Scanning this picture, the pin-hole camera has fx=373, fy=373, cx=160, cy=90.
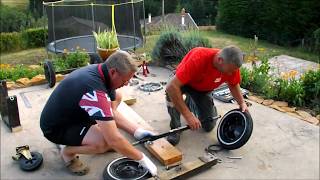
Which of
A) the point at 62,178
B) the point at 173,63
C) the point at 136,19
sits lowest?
the point at 62,178

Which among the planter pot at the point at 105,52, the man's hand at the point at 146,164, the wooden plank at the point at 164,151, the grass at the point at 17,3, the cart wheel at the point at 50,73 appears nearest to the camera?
the man's hand at the point at 146,164

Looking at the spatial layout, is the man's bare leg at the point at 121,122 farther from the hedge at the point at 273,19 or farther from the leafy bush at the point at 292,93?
the hedge at the point at 273,19

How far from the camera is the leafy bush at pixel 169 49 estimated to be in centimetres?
617

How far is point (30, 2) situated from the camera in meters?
17.5

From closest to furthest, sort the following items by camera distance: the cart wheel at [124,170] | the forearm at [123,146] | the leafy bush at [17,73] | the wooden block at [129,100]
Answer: the forearm at [123,146] < the cart wheel at [124,170] < the wooden block at [129,100] < the leafy bush at [17,73]

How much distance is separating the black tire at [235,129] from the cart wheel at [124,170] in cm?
94

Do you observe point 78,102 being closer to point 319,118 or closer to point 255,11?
point 319,118

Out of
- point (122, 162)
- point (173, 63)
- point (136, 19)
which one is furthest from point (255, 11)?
point (122, 162)

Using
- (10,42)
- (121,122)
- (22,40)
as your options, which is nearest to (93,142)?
(121,122)

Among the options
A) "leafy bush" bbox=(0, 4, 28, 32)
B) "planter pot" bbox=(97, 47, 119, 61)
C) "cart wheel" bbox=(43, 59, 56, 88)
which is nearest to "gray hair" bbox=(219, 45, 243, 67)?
"cart wheel" bbox=(43, 59, 56, 88)

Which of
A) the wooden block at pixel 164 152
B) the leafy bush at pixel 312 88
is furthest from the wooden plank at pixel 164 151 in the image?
the leafy bush at pixel 312 88

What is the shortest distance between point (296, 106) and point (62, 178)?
10.5 ft

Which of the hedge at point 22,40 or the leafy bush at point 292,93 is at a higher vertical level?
the hedge at point 22,40

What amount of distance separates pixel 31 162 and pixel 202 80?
1.78 meters
